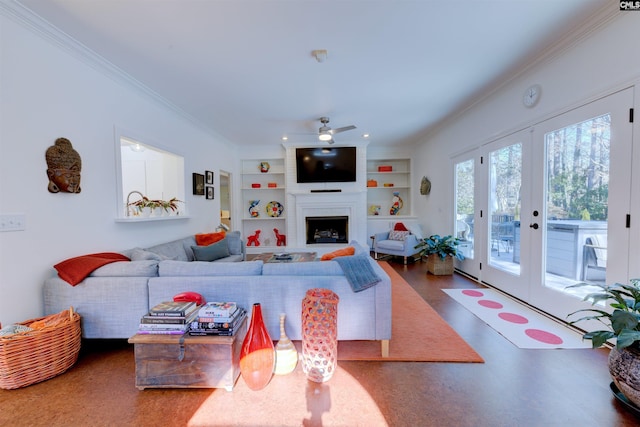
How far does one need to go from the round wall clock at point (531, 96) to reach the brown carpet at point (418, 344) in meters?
2.43

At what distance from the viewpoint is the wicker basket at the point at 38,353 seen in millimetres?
1546

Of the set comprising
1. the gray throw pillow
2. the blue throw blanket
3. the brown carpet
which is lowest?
the brown carpet

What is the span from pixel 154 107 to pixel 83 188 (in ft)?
4.71

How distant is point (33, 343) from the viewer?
159cm

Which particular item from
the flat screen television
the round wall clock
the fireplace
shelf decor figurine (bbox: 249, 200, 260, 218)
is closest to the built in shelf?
shelf decor figurine (bbox: 249, 200, 260, 218)

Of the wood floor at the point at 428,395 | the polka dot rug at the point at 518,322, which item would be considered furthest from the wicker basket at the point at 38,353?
the polka dot rug at the point at 518,322

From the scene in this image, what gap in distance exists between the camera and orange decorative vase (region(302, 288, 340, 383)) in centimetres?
168

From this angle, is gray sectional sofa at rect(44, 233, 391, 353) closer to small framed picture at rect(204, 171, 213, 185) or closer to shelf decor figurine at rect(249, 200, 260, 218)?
small framed picture at rect(204, 171, 213, 185)

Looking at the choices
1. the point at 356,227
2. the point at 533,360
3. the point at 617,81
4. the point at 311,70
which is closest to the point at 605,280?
the point at 533,360

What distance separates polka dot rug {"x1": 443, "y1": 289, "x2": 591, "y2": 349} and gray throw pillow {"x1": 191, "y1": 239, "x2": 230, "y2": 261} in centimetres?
313

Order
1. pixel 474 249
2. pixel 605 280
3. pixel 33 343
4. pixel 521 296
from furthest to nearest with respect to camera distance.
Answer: pixel 474 249 → pixel 521 296 → pixel 605 280 → pixel 33 343

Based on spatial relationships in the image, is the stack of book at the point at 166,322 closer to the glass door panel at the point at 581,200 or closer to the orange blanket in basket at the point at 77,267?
the orange blanket in basket at the point at 77,267

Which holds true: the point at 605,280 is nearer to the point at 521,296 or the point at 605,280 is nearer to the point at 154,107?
the point at 521,296

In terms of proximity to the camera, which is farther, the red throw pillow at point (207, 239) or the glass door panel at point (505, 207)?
the red throw pillow at point (207, 239)
